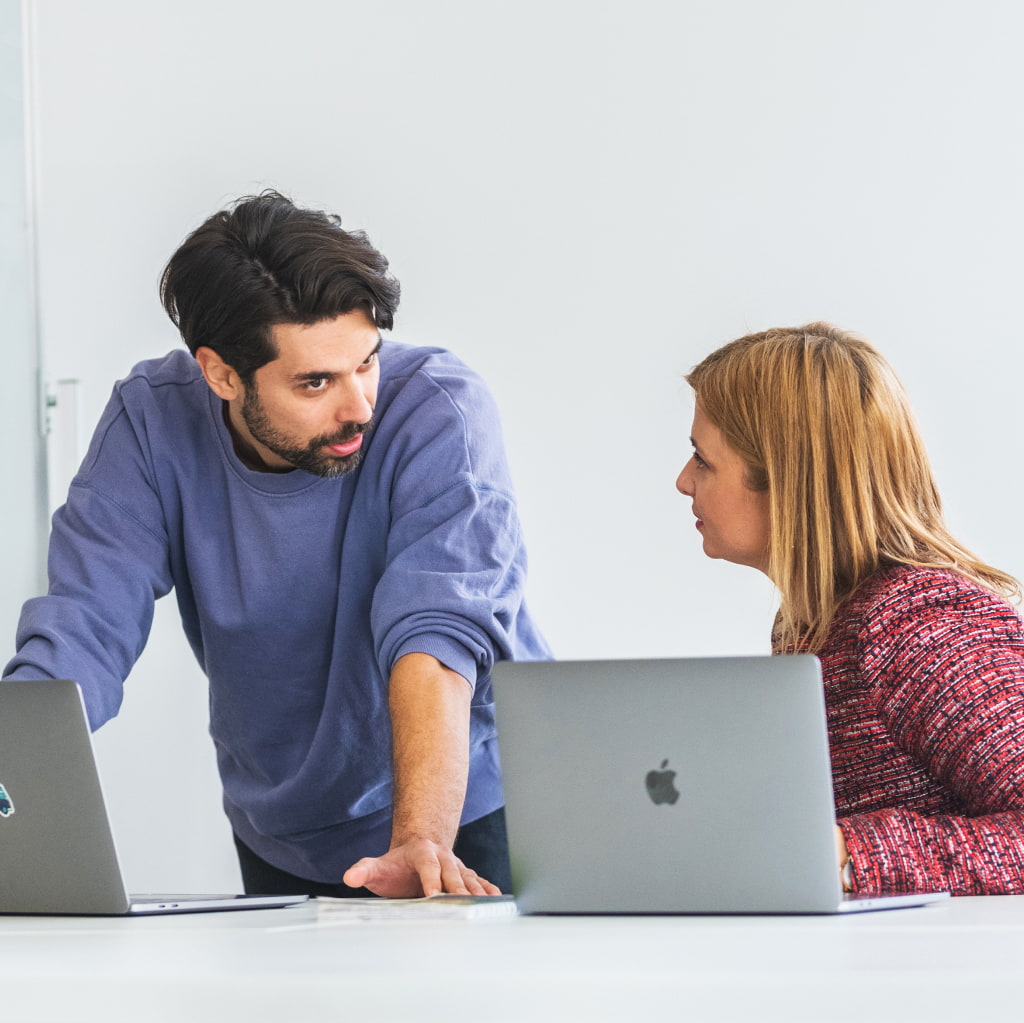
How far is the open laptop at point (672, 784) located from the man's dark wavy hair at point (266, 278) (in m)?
0.79

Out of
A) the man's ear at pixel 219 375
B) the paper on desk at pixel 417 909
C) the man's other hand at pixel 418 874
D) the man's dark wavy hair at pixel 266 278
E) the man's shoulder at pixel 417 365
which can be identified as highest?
the man's dark wavy hair at pixel 266 278

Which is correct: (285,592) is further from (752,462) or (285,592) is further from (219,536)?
(752,462)

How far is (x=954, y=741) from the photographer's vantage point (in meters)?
1.20

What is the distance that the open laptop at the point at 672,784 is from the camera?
926 mm

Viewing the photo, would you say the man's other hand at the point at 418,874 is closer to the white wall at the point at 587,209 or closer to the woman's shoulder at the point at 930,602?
the woman's shoulder at the point at 930,602

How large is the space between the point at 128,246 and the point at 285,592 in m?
1.47

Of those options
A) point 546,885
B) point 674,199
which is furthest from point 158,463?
point 674,199

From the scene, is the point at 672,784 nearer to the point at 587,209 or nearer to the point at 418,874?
→ the point at 418,874

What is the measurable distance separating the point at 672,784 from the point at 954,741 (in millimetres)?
392

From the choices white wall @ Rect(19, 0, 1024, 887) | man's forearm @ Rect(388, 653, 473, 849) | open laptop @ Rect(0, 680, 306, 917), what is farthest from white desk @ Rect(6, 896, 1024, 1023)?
white wall @ Rect(19, 0, 1024, 887)

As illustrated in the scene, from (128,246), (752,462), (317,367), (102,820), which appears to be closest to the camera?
(102,820)

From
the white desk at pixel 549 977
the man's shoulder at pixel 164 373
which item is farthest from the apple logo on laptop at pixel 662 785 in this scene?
the man's shoulder at pixel 164 373

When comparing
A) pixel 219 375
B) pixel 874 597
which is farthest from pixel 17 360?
pixel 874 597

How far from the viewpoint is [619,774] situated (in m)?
0.95
